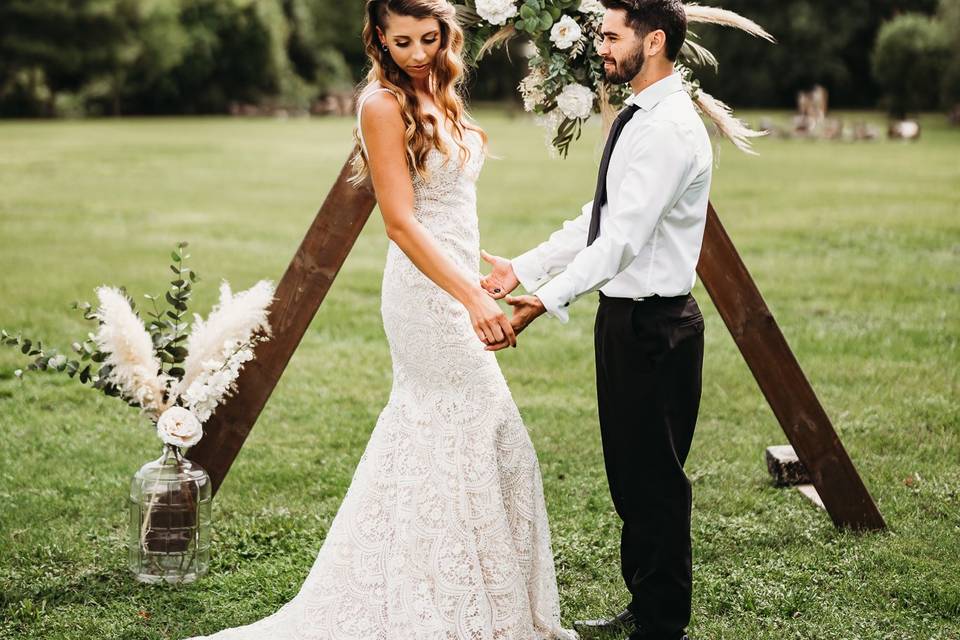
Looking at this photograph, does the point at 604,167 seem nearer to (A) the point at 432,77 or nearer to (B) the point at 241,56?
(A) the point at 432,77

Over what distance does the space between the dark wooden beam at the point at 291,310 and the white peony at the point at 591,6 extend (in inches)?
44.3

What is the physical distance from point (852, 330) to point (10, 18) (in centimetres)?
4925

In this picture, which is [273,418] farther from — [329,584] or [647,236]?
[647,236]

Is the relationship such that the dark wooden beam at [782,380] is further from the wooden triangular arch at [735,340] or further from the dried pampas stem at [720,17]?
the dried pampas stem at [720,17]

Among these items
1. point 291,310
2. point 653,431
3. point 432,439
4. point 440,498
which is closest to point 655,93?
point 653,431

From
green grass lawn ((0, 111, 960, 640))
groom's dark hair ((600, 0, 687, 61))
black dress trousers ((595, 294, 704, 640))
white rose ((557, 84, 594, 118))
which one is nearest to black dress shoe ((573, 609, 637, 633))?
green grass lawn ((0, 111, 960, 640))

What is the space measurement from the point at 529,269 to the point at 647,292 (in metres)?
0.56

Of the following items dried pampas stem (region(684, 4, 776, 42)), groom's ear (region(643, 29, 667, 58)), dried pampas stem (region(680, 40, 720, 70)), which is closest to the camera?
groom's ear (region(643, 29, 667, 58))

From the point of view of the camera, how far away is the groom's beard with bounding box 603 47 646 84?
3641mm

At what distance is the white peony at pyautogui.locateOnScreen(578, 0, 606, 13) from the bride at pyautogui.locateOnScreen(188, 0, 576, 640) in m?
0.57

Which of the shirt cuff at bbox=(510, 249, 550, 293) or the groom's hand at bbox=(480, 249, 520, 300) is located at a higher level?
the shirt cuff at bbox=(510, 249, 550, 293)

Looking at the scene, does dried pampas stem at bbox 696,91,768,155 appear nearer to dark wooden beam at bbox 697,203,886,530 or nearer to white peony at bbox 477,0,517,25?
dark wooden beam at bbox 697,203,886,530

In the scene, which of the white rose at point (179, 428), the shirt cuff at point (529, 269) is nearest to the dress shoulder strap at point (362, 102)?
the shirt cuff at point (529, 269)

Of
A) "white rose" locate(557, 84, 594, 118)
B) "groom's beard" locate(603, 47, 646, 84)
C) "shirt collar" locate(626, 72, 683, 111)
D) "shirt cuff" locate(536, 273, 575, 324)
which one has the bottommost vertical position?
"shirt cuff" locate(536, 273, 575, 324)
